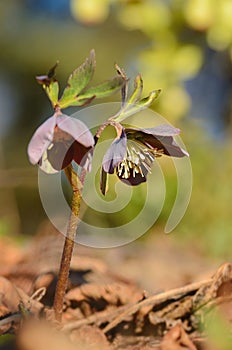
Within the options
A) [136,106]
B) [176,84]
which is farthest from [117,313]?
[176,84]

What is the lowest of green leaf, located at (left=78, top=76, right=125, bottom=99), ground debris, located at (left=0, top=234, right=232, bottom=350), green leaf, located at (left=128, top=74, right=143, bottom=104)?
ground debris, located at (left=0, top=234, right=232, bottom=350)

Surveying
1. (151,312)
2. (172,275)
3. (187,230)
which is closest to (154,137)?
(151,312)

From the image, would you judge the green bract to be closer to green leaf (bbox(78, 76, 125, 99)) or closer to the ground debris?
green leaf (bbox(78, 76, 125, 99))

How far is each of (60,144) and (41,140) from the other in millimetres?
24

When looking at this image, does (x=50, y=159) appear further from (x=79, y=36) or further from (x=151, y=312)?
(x=79, y=36)

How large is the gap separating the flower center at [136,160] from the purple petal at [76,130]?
6 centimetres

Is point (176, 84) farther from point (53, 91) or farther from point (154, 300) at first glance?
point (53, 91)

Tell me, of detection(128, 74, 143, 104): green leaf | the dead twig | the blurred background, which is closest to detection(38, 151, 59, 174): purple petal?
detection(128, 74, 143, 104): green leaf

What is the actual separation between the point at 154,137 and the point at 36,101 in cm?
465

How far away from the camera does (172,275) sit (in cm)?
130

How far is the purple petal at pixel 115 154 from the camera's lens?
63 cm

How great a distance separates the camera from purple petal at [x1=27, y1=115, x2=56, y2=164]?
1.98ft

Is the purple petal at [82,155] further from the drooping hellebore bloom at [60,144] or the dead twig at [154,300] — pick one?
the dead twig at [154,300]

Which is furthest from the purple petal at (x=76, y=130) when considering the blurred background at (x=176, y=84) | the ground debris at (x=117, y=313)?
the blurred background at (x=176, y=84)
